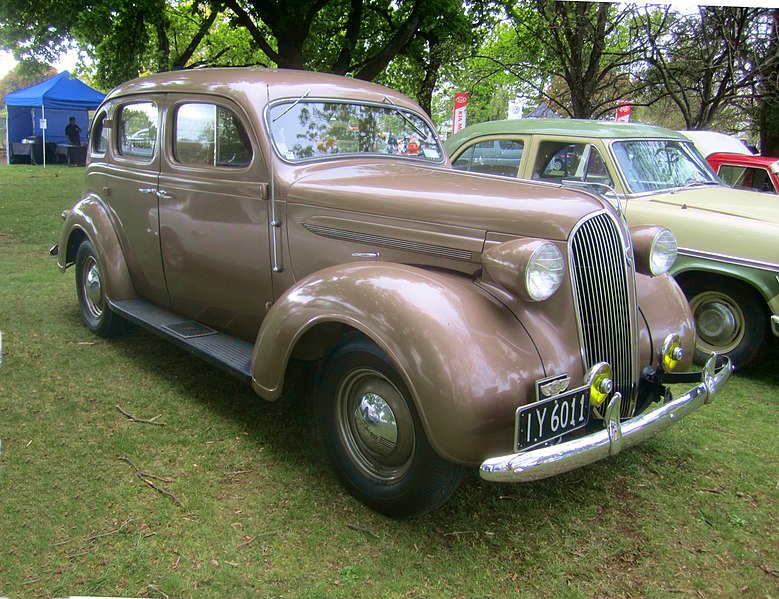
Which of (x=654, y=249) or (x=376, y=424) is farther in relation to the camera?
(x=654, y=249)

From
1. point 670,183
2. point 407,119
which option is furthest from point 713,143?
point 407,119

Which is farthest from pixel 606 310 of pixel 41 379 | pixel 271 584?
pixel 41 379

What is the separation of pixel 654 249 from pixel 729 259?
1.96 metres

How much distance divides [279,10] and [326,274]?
10.5 meters

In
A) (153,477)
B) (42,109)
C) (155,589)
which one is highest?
(42,109)

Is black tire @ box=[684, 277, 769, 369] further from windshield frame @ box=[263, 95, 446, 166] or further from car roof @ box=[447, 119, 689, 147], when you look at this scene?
windshield frame @ box=[263, 95, 446, 166]

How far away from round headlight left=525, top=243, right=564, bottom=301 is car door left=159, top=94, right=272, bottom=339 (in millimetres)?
1565

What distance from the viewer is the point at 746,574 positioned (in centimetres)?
248

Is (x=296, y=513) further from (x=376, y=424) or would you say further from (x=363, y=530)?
(x=376, y=424)

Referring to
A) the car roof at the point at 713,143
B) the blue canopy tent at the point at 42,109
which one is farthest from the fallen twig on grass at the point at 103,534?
the blue canopy tent at the point at 42,109

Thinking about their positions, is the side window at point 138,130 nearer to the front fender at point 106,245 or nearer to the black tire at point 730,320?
the front fender at point 106,245

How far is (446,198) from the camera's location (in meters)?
2.85

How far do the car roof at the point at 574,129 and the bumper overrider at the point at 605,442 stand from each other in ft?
10.1

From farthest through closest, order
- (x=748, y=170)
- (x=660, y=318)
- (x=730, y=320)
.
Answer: (x=748, y=170)
(x=730, y=320)
(x=660, y=318)
